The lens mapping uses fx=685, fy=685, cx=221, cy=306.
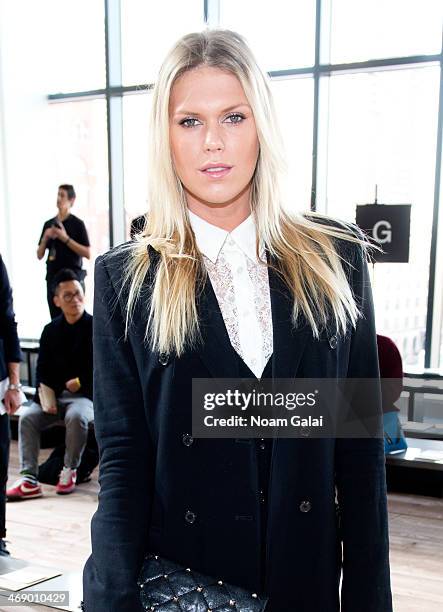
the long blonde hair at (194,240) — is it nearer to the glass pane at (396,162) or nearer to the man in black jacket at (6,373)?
the man in black jacket at (6,373)

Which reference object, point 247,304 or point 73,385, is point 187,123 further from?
point 73,385

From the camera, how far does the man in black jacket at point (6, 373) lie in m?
2.74

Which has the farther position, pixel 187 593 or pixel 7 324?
pixel 7 324

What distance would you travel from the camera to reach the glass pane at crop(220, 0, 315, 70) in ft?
18.6

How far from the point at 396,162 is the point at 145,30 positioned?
277 cm

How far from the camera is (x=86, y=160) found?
6.86 meters

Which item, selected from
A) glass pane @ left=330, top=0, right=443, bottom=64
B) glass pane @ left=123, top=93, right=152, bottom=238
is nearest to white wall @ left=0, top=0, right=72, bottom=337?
glass pane @ left=123, top=93, right=152, bottom=238

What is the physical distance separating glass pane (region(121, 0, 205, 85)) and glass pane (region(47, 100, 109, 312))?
46 centimetres

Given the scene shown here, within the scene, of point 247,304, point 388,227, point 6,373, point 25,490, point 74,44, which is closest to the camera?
point 247,304

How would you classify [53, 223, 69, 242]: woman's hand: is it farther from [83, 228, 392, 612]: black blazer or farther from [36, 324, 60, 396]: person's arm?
[83, 228, 392, 612]: black blazer

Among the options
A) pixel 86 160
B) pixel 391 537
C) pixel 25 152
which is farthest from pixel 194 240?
pixel 25 152

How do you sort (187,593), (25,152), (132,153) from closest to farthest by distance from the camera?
(187,593)
(132,153)
(25,152)

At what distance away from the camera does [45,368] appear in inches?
182

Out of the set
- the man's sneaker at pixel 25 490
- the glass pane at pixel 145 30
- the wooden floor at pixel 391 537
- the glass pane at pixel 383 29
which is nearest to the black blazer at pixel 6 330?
the wooden floor at pixel 391 537
